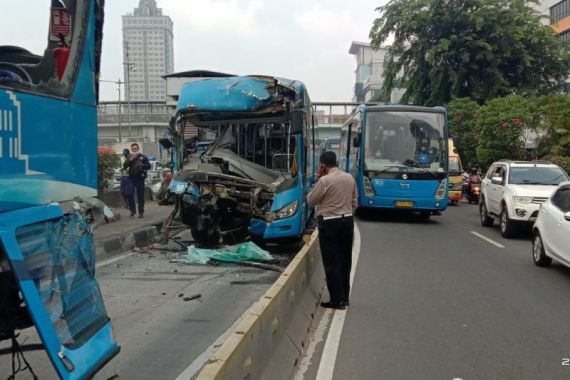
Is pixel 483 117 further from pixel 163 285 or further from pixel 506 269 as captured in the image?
pixel 163 285

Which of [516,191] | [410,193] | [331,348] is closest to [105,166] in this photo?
[410,193]

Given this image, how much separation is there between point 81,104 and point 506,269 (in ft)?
25.6

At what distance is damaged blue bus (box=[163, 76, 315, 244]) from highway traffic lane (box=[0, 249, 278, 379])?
1.08 meters

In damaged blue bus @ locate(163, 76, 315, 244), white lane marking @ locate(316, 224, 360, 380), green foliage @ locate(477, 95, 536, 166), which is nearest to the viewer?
white lane marking @ locate(316, 224, 360, 380)

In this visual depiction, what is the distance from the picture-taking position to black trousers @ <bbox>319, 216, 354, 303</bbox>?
6535 millimetres

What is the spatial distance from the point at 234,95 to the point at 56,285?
7792 mm

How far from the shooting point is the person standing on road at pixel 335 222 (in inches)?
257

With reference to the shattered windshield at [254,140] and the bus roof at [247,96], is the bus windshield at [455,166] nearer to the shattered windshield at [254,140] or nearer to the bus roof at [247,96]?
the shattered windshield at [254,140]

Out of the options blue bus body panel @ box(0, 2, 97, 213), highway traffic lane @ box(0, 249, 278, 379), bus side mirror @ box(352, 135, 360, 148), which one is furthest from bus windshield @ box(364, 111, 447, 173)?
blue bus body panel @ box(0, 2, 97, 213)

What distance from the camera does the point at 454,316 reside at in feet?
21.4

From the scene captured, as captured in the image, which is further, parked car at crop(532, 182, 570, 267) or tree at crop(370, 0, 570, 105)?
tree at crop(370, 0, 570, 105)

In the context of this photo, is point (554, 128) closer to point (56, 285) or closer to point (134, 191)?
point (134, 191)

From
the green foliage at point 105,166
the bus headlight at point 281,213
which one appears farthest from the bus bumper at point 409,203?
the green foliage at point 105,166

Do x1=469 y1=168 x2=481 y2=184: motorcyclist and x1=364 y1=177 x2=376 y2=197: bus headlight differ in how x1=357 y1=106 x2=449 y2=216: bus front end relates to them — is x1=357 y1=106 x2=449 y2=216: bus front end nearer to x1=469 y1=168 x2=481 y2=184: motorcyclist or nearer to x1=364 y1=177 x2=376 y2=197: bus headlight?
x1=364 y1=177 x2=376 y2=197: bus headlight
